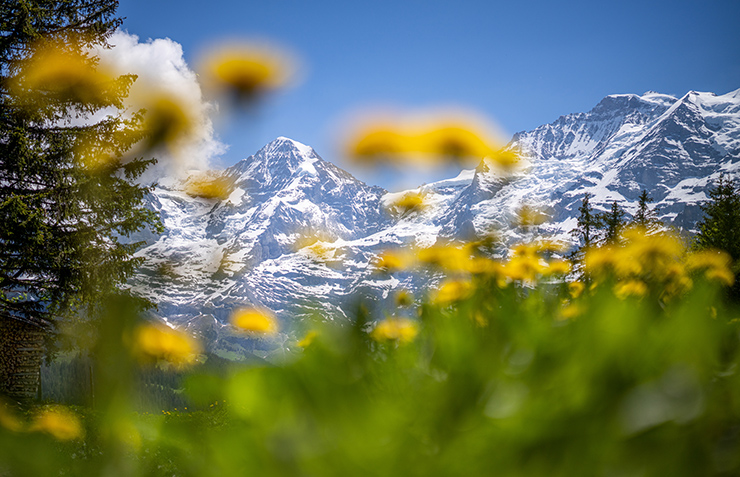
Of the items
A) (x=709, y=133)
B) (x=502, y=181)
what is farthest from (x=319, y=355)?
(x=709, y=133)

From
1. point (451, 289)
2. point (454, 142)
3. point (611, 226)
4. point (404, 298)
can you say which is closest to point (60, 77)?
point (454, 142)

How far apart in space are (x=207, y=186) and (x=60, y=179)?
8.52 metres

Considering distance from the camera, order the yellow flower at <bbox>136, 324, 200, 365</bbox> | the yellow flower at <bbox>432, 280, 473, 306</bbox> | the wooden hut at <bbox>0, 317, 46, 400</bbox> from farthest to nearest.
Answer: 1. the wooden hut at <bbox>0, 317, 46, 400</bbox>
2. the yellow flower at <bbox>136, 324, 200, 365</bbox>
3. the yellow flower at <bbox>432, 280, 473, 306</bbox>

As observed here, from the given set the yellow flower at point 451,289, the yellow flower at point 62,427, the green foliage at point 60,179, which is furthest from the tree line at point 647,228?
the green foliage at point 60,179

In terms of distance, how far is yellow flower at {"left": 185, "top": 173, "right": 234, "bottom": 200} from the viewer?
3404 mm

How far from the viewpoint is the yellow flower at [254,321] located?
1409 mm

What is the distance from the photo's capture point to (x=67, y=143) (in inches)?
401

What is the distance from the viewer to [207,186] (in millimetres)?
3621

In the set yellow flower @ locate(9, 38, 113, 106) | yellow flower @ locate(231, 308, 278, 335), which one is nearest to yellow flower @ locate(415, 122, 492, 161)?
yellow flower @ locate(231, 308, 278, 335)

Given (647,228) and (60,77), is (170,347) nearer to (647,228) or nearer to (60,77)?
(647,228)

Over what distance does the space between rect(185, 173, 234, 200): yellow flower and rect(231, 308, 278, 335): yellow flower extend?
205cm

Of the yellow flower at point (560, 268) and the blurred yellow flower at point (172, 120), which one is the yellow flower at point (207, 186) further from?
the yellow flower at point (560, 268)

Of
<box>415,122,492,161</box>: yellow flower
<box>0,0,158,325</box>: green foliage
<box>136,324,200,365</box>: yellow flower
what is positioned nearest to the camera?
<box>136,324,200,365</box>: yellow flower

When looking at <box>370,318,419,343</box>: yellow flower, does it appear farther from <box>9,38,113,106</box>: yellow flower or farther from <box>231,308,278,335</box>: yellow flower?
<box>9,38,113,106</box>: yellow flower
